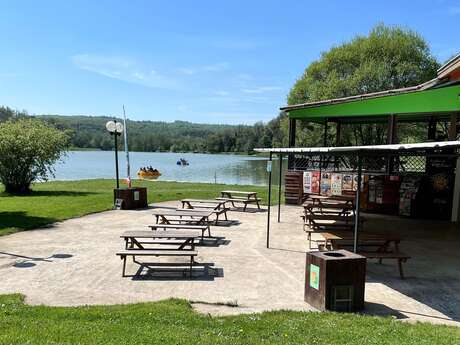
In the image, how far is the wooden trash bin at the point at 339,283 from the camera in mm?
5102

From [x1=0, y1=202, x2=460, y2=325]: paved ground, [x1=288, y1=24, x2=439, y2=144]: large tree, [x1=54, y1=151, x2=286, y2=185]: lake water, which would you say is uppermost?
[x1=288, y1=24, x2=439, y2=144]: large tree

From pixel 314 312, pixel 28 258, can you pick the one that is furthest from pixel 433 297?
pixel 28 258

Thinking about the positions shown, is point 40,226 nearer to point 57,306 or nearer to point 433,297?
point 57,306

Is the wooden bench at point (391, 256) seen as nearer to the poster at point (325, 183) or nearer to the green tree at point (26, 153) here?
the poster at point (325, 183)

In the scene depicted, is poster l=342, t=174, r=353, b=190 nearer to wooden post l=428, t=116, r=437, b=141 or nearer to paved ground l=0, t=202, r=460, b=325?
paved ground l=0, t=202, r=460, b=325

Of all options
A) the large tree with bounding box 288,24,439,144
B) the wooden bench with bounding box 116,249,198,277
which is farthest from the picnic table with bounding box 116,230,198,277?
the large tree with bounding box 288,24,439,144

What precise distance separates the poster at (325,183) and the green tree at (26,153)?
11761mm

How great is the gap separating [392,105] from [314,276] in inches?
348

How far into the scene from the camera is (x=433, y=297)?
5.77 m

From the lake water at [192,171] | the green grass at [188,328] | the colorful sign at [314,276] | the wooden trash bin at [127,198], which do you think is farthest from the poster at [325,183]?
the lake water at [192,171]

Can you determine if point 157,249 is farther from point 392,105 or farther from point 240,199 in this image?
point 392,105

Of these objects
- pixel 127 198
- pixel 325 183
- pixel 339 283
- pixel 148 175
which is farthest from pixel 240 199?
pixel 148 175

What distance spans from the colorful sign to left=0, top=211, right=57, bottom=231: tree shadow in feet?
23.7

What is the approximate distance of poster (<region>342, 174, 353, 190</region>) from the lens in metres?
14.4
